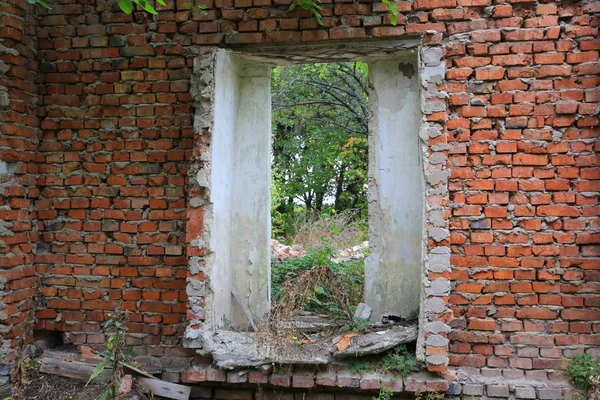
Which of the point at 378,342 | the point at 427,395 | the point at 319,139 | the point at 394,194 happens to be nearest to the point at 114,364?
the point at 378,342

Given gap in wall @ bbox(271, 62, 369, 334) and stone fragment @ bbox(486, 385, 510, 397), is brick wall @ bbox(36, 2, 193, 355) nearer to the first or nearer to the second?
gap in wall @ bbox(271, 62, 369, 334)

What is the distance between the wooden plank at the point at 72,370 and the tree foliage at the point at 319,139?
21.0 feet

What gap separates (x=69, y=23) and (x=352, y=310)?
3.43m

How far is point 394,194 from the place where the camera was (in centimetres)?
370

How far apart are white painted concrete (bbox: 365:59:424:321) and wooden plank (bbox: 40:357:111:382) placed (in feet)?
7.24

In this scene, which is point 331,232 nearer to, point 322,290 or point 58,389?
point 322,290

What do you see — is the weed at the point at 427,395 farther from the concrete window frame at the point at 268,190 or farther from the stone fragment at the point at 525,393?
the stone fragment at the point at 525,393

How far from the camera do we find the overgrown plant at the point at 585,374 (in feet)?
10.0

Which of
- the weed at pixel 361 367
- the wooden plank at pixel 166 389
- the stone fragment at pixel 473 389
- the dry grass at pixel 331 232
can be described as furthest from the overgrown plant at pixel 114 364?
the dry grass at pixel 331 232

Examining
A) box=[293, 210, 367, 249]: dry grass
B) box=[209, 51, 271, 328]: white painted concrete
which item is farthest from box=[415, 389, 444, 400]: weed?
box=[293, 210, 367, 249]: dry grass

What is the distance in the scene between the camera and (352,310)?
12.5 ft

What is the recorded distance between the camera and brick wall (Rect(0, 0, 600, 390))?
3.26 meters

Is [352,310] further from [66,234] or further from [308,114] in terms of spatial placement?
[308,114]

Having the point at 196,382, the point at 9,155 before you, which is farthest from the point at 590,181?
the point at 9,155
